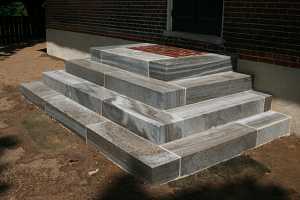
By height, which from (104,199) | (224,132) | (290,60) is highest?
(290,60)

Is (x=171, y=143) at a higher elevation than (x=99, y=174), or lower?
higher

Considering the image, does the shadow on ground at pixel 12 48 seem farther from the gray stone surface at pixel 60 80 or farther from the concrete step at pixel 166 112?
the concrete step at pixel 166 112

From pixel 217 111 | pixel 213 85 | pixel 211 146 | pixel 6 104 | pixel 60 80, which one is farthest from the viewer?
pixel 6 104

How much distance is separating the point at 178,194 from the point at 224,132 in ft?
3.93

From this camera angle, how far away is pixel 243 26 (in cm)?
532

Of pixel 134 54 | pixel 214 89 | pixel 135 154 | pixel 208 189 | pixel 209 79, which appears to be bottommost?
pixel 208 189

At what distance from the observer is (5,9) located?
2848 cm

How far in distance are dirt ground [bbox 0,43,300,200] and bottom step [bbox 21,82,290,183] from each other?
102 mm

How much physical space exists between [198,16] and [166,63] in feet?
5.87

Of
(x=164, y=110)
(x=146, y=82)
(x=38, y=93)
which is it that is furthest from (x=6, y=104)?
(x=164, y=110)

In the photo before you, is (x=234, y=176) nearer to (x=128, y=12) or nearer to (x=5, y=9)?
(x=128, y=12)

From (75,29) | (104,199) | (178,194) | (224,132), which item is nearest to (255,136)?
(224,132)

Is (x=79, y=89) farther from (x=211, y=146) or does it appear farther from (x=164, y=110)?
(x=211, y=146)

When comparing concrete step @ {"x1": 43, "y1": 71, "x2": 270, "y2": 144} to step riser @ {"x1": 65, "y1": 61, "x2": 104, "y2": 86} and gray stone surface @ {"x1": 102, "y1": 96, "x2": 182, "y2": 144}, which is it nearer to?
gray stone surface @ {"x1": 102, "y1": 96, "x2": 182, "y2": 144}
